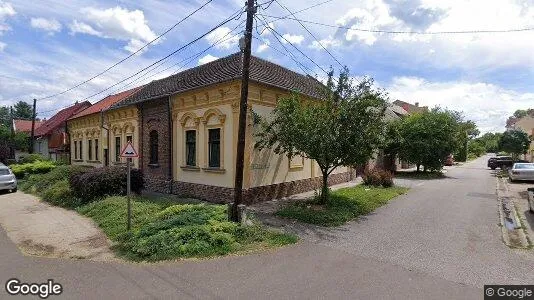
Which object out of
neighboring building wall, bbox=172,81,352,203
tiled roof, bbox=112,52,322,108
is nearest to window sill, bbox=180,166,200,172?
neighboring building wall, bbox=172,81,352,203

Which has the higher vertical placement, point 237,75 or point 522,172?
point 237,75

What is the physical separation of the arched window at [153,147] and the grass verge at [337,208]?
8332 millimetres

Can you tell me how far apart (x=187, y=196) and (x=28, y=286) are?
9067mm

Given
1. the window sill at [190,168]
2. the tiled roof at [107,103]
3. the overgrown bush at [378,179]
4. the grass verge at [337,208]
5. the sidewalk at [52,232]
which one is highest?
the tiled roof at [107,103]

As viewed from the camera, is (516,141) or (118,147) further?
(516,141)

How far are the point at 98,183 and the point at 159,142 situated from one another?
3.87 meters

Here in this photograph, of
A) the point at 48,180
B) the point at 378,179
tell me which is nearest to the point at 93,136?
Result: the point at 48,180

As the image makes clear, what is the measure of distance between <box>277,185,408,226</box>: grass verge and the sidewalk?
5.58 metres

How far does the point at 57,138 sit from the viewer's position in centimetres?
3231

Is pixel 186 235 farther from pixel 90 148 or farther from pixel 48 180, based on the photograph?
pixel 90 148

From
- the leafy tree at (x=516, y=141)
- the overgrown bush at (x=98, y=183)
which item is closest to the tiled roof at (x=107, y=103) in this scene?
the overgrown bush at (x=98, y=183)

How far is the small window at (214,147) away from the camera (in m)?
13.5

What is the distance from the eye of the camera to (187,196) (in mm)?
14680

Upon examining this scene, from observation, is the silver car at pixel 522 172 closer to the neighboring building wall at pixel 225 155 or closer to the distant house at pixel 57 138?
the neighboring building wall at pixel 225 155
